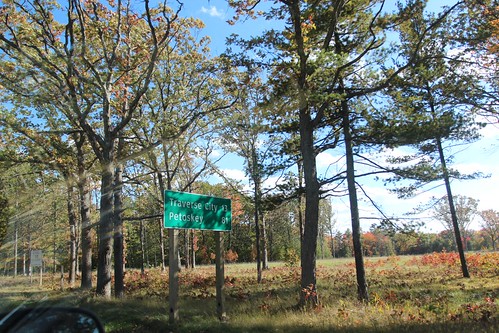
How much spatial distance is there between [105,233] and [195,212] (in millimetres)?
6414

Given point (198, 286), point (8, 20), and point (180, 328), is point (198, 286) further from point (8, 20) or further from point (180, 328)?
point (8, 20)

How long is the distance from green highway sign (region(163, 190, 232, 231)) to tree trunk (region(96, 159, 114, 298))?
613 centimetres

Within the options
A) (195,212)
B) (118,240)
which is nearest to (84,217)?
(118,240)

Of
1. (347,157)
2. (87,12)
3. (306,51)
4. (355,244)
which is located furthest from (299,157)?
(87,12)

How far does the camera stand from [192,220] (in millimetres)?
8875

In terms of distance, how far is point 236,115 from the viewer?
1914 centimetres

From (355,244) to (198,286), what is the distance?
759 centimetres

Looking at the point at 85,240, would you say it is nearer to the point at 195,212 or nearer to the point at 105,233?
the point at 105,233

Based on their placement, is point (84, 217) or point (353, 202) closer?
point (353, 202)

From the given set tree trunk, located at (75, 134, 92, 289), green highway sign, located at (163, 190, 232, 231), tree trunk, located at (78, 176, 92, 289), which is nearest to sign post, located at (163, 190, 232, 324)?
green highway sign, located at (163, 190, 232, 231)

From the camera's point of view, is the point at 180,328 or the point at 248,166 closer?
the point at 180,328

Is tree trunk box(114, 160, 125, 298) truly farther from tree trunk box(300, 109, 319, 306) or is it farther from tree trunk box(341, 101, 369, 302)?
tree trunk box(341, 101, 369, 302)

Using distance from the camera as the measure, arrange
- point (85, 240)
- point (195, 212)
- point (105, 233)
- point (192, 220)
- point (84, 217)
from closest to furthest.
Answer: point (192, 220)
point (195, 212)
point (105, 233)
point (85, 240)
point (84, 217)

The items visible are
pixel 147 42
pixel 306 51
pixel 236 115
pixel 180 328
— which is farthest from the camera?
pixel 236 115
